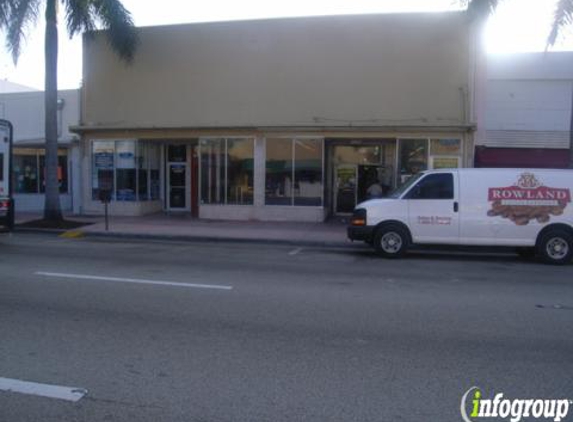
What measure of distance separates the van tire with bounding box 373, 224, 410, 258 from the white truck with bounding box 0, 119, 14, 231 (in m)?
8.95

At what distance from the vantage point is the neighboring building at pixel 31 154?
2211 cm

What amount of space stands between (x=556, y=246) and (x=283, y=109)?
1046 centimetres

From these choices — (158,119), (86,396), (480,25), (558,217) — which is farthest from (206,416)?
(158,119)

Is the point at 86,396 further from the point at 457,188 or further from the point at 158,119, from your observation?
the point at 158,119

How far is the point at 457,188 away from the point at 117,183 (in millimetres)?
13720

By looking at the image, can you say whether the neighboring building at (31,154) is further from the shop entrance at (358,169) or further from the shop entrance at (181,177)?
the shop entrance at (358,169)

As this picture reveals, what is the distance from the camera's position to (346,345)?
5.44 meters

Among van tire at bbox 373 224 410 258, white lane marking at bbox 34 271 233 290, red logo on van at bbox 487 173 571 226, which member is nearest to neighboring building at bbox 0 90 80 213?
white lane marking at bbox 34 271 233 290

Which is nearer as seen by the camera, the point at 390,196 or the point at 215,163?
the point at 390,196

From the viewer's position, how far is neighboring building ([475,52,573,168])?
62.7 ft

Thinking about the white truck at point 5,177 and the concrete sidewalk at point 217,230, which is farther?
the concrete sidewalk at point 217,230

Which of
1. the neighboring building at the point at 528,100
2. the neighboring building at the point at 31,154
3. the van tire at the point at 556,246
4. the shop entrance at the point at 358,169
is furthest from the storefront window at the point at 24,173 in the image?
the van tire at the point at 556,246

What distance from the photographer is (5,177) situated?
42.5 ft

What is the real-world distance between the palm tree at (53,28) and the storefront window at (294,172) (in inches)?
262
